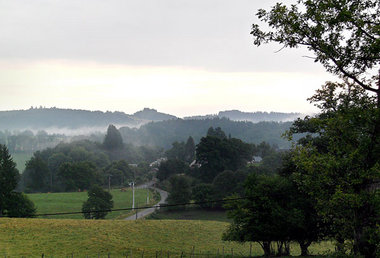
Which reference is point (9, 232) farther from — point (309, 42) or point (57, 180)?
point (57, 180)

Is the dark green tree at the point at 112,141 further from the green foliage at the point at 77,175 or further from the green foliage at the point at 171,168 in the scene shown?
the green foliage at the point at 77,175

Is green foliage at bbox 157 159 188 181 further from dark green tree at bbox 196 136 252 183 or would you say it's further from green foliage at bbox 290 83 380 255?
green foliage at bbox 290 83 380 255

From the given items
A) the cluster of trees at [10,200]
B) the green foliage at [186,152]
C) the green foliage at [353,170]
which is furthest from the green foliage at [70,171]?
the green foliage at [353,170]

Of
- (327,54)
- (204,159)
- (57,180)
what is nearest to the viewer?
(327,54)

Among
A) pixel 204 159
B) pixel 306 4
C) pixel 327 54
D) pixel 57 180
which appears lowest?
pixel 57 180

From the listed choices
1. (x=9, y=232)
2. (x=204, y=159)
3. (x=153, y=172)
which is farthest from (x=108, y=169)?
(x=9, y=232)

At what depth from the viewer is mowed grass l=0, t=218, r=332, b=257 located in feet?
99.5

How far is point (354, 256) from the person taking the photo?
13.4m

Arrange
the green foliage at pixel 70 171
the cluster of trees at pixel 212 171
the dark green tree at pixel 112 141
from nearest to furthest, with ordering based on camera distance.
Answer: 1. the cluster of trees at pixel 212 171
2. the green foliage at pixel 70 171
3. the dark green tree at pixel 112 141

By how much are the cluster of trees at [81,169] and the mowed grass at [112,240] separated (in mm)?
48928

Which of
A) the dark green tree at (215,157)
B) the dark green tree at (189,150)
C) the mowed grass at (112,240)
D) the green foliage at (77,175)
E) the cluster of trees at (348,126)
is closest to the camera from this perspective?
the cluster of trees at (348,126)

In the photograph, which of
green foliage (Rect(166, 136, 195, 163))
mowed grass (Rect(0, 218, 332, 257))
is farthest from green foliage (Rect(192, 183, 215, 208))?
green foliage (Rect(166, 136, 195, 163))

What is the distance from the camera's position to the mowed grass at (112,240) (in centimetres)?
3032

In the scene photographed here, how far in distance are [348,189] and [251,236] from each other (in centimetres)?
1337
